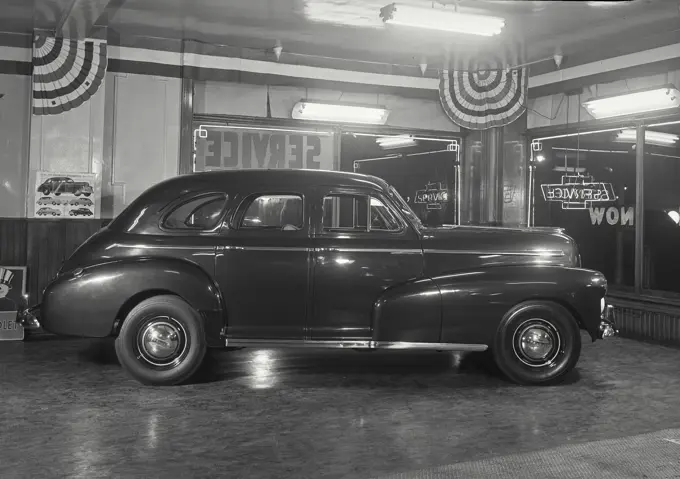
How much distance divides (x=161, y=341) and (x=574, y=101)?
6860 mm

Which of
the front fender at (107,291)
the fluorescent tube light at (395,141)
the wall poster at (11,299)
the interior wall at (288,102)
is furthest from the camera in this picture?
the fluorescent tube light at (395,141)

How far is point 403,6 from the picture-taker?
695cm

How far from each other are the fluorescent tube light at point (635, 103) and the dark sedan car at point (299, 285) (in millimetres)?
3353

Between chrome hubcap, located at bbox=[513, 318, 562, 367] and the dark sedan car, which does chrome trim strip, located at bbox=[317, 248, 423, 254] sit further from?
chrome hubcap, located at bbox=[513, 318, 562, 367]

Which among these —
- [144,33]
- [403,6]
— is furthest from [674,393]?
[144,33]

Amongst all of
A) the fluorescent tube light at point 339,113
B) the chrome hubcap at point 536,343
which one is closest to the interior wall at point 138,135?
the fluorescent tube light at point 339,113

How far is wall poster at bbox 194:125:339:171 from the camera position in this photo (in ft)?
32.5

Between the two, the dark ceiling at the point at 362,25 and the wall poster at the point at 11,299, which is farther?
the wall poster at the point at 11,299

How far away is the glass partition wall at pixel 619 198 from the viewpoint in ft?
30.3

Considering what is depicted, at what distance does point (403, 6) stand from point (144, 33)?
3652 mm

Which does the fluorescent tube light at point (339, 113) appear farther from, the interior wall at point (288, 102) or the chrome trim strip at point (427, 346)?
the chrome trim strip at point (427, 346)

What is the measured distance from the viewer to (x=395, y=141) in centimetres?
1212

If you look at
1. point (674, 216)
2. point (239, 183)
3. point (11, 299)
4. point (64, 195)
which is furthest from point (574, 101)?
point (11, 299)

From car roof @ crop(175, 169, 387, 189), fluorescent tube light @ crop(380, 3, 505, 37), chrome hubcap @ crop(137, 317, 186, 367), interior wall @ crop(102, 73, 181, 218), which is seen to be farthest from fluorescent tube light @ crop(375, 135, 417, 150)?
chrome hubcap @ crop(137, 317, 186, 367)
